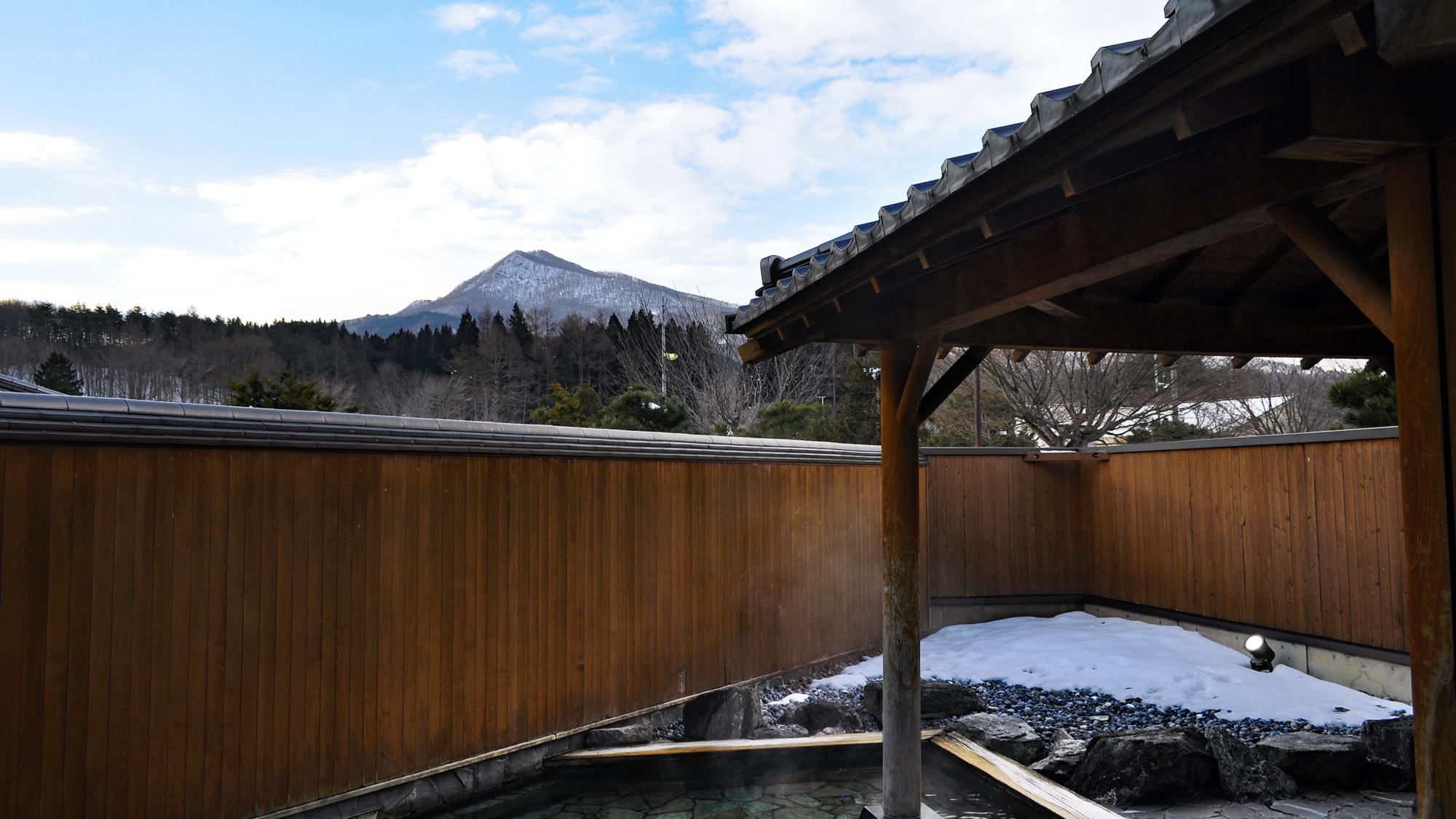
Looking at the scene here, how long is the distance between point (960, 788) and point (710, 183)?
27684 mm

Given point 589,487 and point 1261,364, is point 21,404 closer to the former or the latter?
point 589,487

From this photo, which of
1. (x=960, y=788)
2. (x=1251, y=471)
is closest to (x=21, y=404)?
(x=960, y=788)

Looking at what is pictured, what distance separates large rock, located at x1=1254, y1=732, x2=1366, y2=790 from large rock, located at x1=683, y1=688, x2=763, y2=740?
3.14m

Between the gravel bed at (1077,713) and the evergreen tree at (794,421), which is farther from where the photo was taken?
the evergreen tree at (794,421)

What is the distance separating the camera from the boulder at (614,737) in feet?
18.3

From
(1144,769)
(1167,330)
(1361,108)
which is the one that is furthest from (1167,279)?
(1144,769)

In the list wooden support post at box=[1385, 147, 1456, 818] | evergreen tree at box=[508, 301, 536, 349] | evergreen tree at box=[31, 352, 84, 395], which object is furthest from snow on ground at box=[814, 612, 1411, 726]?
evergreen tree at box=[508, 301, 536, 349]

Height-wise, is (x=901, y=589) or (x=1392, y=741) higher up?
(x=901, y=589)

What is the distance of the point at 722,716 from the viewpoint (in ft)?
19.6

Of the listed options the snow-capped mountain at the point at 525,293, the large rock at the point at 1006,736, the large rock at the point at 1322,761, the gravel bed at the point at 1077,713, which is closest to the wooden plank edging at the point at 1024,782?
the large rock at the point at 1006,736

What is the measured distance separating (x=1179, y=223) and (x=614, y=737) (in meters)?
4.72

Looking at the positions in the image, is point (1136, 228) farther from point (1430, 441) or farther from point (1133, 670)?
point (1133, 670)

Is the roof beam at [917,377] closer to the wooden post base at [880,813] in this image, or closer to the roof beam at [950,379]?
the roof beam at [950,379]

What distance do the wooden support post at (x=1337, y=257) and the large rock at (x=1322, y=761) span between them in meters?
4.12
